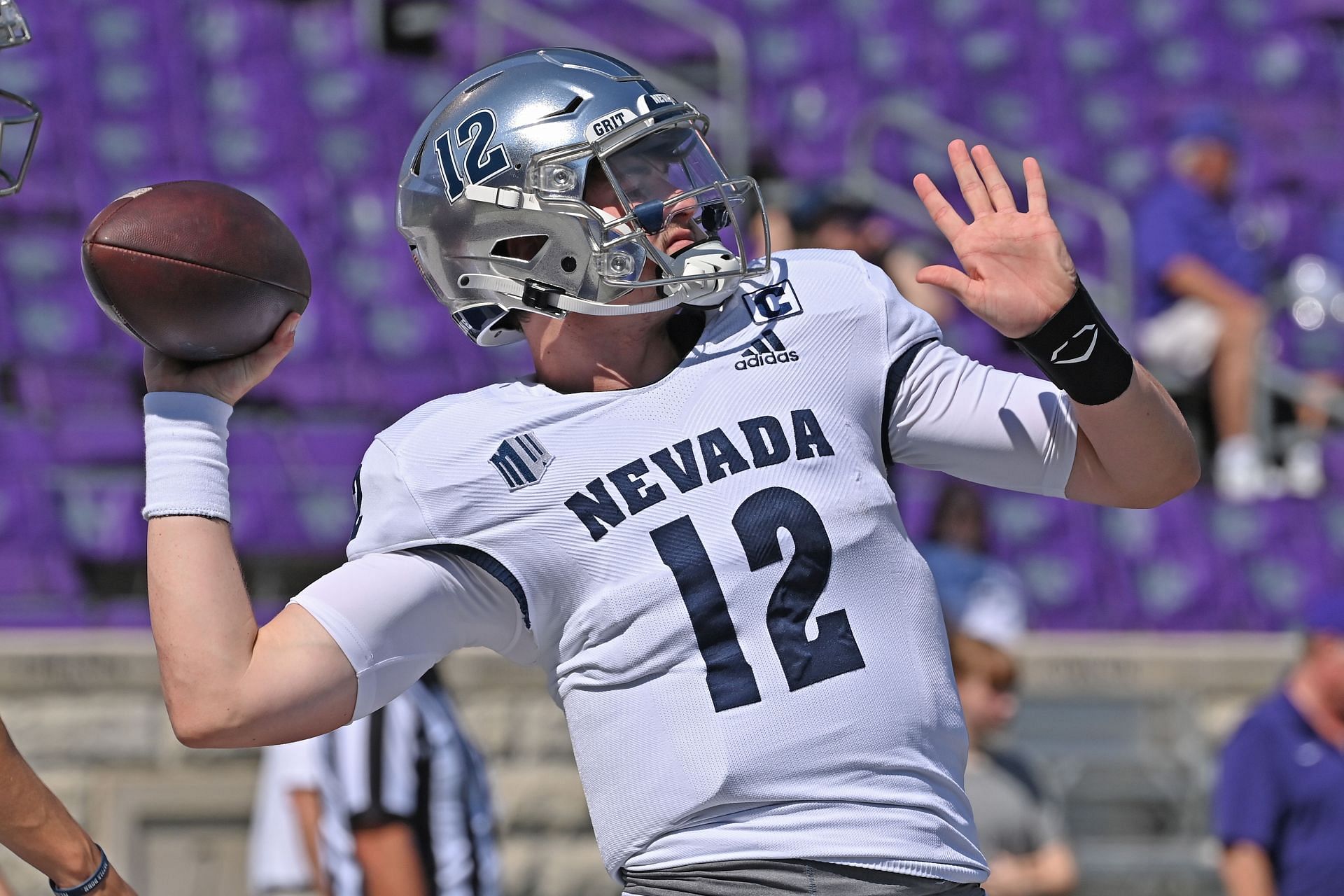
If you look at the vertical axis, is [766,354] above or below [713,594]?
above

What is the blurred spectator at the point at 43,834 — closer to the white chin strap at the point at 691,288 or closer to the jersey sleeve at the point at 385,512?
the jersey sleeve at the point at 385,512

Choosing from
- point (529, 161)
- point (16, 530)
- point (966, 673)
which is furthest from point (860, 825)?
point (16, 530)

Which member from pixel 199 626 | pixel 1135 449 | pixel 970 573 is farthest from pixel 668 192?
pixel 970 573

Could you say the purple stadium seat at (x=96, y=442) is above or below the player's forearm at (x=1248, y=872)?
below

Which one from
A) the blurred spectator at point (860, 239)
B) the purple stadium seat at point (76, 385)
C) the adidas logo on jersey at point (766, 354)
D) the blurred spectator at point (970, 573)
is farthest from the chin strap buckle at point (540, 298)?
the purple stadium seat at point (76, 385)

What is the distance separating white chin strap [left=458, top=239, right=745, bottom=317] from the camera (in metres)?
2.05

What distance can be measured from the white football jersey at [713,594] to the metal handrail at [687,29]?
5173 mm

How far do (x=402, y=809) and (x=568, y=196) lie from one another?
1.83 m

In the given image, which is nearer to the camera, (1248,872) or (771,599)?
(771,599)

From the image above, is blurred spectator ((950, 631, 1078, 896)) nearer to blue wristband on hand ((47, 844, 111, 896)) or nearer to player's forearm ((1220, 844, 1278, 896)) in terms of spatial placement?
player's forearm ((1220, 844, 1278, 896))

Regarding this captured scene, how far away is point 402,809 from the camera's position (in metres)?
3.53

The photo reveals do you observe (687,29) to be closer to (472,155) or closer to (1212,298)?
(1212,298)

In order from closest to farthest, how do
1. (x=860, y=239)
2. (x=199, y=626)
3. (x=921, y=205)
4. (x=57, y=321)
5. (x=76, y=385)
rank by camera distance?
(x=199, y=626) < (x=860, y=239) < (x=76, y=385) < (x=57, y=321) < (x=921, y=205)

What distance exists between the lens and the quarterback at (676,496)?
1870 millimetres
